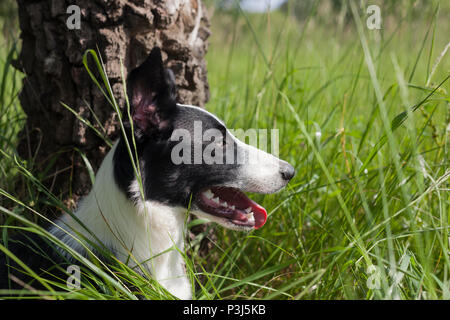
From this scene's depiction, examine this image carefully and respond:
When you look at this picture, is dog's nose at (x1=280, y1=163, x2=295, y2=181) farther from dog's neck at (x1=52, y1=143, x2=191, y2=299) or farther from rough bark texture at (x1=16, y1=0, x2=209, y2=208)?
rough bark texture at (x1=16, y1=0, x2=209, y2=208)

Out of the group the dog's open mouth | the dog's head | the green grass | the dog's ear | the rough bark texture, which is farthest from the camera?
the rough bark texture

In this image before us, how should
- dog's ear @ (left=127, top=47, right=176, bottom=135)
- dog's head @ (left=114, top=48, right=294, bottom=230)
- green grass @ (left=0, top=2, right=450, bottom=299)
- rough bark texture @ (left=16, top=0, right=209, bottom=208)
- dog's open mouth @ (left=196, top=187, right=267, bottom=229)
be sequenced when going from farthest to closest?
rough bark texture @ (left=16, top=0, right=209, bottom=208), dog's open mouth @ (left=196, top=187, right=267, bottom=229), dog's head @ (left=114, top=48, right=294, bottom=230), dog's ear @ (left=127, top=47, right=176, bottom=135), green grass @ (left=0, top=2, right=450, bottom=299)

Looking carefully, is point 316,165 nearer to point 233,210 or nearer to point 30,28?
point 233,210

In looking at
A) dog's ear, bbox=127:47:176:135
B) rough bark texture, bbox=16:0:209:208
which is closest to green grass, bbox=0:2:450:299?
rough bark texture, bbox=16:0:209:208

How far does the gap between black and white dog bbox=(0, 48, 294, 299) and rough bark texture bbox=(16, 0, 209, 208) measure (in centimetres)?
42

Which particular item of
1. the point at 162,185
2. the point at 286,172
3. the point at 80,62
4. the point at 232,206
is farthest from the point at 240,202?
the point at 80,62

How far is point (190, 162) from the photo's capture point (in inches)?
70.4

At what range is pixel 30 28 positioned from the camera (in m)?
2.13

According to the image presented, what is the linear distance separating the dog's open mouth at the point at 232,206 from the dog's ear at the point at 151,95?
1.29 feet

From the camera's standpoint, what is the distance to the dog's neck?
1702mm

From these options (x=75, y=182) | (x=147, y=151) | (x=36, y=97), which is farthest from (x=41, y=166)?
(x=147, y=151)

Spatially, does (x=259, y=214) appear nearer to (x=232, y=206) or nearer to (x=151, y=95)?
(x=232, y=206)

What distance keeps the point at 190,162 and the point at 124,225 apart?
40cm
